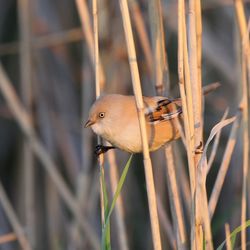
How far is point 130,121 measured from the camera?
7.74 feet

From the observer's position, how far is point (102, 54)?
348 cm

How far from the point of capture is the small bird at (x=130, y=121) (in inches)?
91.0

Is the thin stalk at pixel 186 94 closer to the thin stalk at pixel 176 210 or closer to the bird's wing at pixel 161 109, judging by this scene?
the thin stalk at pixel 176 210

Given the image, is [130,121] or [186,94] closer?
[186,94]

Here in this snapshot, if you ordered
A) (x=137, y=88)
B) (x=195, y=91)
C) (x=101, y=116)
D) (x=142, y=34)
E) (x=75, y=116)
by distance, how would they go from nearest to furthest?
(x=137, y=88)
(x=195, y=91)
(x=101, y=116)
(x=142, y=34)
(x=75, y=116)

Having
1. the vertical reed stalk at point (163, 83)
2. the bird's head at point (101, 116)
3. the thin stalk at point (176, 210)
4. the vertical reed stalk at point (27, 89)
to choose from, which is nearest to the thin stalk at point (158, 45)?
the vertical reed stalk at point (163, 83)

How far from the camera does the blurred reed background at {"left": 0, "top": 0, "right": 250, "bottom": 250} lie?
325cm

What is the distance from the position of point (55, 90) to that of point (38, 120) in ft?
0.77

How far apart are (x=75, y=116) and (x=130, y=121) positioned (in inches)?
58.5

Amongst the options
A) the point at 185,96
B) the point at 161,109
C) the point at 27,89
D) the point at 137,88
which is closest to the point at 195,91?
the point at 185,96

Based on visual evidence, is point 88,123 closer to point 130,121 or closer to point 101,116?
point 101,116

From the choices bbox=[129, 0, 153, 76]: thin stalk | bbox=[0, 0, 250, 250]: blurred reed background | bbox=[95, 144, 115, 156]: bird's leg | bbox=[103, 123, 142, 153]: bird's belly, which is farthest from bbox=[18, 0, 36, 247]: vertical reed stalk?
bbox=[103, 123, 142, 153]: bird's belly

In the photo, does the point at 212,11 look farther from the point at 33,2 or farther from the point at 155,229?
the point at 155,229

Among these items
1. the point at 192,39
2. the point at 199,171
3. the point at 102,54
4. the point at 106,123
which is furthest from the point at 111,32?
the point at 199,171
